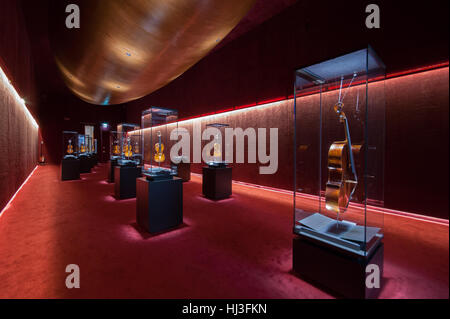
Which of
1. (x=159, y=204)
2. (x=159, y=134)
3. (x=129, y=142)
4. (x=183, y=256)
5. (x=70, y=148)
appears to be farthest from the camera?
(x=70, y=148)

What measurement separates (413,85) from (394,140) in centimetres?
104

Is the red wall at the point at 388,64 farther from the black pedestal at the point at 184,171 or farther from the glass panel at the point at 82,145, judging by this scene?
the glass panel at the point at 82,145

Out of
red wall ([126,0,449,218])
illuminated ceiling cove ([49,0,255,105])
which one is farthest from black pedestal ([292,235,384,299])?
illuminated ceiling cove ([49,0,255,105])


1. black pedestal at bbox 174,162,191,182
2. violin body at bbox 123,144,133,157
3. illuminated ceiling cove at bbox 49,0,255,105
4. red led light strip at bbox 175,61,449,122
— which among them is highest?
illuminated ceiling cove at bbox 49,0,255,105

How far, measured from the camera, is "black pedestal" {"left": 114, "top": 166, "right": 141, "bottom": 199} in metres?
4.82

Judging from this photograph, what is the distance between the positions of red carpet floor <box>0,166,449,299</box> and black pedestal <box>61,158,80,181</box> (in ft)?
13.0

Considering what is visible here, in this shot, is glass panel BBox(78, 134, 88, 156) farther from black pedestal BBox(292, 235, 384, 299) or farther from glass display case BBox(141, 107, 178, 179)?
black pedestal BBox(292, 235, 384, 299)

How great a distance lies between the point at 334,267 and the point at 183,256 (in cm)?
156

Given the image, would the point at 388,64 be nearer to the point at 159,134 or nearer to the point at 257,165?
the point at 257,165

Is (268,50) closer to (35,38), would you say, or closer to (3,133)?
(3,133)

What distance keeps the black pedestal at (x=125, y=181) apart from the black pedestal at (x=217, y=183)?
1.85 meters

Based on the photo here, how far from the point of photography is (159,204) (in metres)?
2.98

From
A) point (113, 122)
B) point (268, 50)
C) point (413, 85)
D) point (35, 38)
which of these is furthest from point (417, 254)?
point (113, 122)

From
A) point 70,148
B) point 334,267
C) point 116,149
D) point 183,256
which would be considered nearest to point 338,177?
point 334,267
